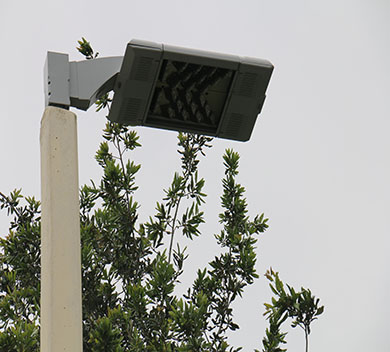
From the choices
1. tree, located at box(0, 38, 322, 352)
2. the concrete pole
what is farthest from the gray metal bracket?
tree, located at box(0, 38, 322, 352)

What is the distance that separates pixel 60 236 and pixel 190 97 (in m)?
1.00

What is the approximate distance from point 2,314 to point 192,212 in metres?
1.59

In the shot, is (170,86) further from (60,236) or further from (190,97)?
(60,236)

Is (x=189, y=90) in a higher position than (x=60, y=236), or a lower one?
higher

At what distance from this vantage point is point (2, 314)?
6.01 m

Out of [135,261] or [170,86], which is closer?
[170,86]

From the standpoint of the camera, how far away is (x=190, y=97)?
3.54 meters

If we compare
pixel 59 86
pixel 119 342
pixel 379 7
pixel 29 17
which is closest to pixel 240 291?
pixel 119 342

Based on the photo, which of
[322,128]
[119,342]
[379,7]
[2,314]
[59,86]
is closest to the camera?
[59,86]

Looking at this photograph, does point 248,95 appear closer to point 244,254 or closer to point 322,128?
point 244,254

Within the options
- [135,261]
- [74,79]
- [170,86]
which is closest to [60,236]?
[74,79]

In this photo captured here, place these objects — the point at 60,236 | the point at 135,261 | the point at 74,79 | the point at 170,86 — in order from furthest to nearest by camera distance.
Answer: the point at 135,261 < the point at 170,86 < the point at 74,79 < the point at 60,236

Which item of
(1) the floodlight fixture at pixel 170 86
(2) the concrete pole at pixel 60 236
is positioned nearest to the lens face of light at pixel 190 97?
(1) the floodlight fixture at pixel 170 86

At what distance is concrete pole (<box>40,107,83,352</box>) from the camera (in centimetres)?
266
